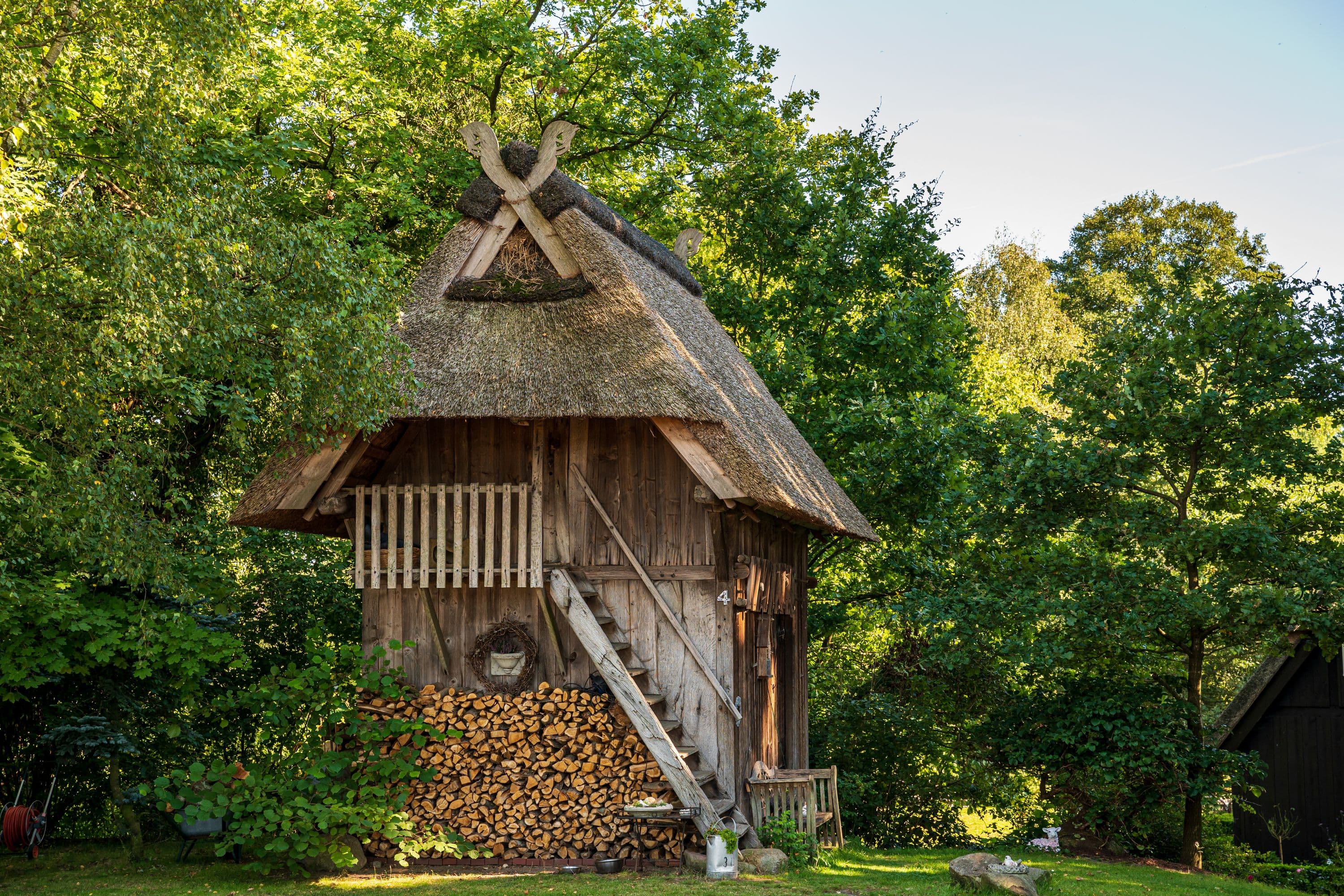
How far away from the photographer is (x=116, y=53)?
339 inches

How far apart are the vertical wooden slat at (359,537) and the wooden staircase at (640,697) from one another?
1801 millimetres

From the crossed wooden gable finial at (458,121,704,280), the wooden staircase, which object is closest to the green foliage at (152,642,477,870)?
the wooden staircase

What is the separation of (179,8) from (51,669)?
20.9 feet

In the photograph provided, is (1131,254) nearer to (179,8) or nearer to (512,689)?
(512,689)

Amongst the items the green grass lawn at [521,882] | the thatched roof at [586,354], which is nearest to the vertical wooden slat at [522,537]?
the thatched roof at [586,354]

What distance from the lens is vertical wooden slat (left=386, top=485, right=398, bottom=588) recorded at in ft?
36.4

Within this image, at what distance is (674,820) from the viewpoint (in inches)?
424

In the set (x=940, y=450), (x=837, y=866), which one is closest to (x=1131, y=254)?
(x=940, y=450)

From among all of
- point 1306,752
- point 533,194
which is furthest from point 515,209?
point 1306,752

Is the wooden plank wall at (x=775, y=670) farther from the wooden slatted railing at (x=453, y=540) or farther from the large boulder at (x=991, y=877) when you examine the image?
the large boulder at (x=991, y=877)

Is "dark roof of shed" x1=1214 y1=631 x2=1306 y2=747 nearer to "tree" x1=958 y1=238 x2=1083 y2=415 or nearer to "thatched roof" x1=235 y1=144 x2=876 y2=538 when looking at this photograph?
"thatched roof" x1=235 y1=144 x2=876 y2=538

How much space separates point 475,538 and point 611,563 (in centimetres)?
136

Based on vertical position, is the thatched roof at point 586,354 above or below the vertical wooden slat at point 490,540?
above

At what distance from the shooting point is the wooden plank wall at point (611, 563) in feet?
36.9
